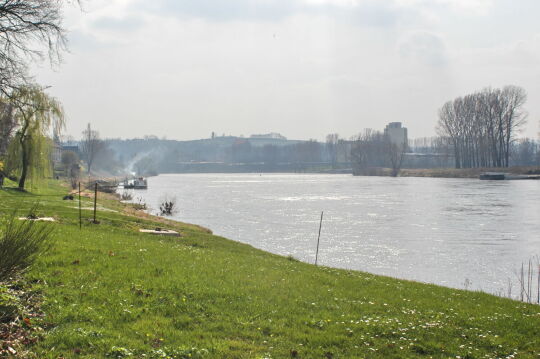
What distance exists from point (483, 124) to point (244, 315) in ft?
453

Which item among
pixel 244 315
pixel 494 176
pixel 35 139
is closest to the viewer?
pixel 244 315

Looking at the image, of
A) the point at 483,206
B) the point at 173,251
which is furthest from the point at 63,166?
the point at 173,251

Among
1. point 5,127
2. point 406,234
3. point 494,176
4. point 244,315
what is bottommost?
point 406,234

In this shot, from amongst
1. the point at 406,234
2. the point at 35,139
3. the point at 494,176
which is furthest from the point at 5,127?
the point at 494,176

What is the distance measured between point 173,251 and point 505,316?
10352 millimetres

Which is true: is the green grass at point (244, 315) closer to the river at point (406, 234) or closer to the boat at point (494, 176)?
the river at point (406, 234)

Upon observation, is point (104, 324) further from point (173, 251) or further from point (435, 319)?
point (173, 251)

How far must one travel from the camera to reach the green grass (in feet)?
27.0

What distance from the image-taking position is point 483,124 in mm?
133750

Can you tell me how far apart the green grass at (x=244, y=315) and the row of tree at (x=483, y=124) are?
127254mm

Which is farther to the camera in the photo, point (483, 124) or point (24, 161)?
point (483, 124)

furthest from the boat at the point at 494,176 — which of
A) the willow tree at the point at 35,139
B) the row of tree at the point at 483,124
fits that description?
the willow tree at the point at 35,139

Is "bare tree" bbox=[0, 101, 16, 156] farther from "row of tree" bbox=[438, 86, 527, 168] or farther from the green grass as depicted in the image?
"row of tree" bbox=[438, 86, 527, 168]

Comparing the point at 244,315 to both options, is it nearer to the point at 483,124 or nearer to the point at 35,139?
the point at 35,139
